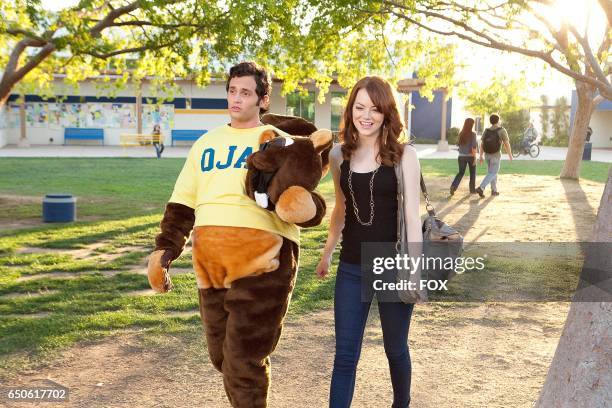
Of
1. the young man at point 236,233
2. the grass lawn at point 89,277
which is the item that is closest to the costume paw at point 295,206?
the young man at point 236,233

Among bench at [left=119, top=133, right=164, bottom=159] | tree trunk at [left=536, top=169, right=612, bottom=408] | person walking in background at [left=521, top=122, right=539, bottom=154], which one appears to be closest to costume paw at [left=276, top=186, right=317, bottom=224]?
tree trunk at [left=536, top=169, right=612, bottom=408]

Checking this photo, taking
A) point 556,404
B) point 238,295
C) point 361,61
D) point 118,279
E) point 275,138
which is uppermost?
point 361,61

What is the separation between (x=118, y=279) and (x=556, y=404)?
202 inches

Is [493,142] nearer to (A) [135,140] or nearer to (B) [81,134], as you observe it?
(A) [135,140]

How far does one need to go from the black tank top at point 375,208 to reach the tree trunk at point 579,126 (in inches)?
665

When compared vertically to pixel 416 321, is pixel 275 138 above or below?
above

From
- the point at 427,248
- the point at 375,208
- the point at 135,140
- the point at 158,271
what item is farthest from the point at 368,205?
the point at 135,140

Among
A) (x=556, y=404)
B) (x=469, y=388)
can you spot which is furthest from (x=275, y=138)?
(x=469, y=388)

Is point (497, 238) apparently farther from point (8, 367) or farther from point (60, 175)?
point (60, 175)

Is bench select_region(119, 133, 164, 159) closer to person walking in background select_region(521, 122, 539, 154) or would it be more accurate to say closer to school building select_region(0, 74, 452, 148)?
school building select_region(0, 74, 452, 148)

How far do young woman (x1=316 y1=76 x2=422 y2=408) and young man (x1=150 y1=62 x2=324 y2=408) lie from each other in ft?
0.74

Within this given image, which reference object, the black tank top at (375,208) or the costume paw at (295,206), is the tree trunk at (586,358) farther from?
the costume paw at (295,206)

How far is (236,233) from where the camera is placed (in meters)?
3.11

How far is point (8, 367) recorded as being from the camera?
14.3 ft
